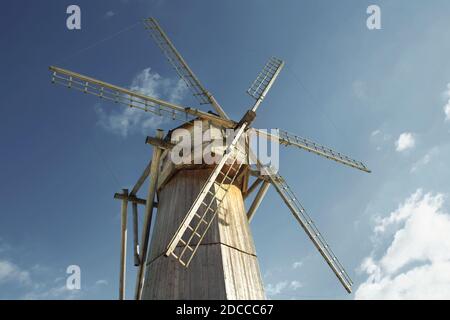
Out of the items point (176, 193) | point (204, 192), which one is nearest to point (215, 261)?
point (204, 192)

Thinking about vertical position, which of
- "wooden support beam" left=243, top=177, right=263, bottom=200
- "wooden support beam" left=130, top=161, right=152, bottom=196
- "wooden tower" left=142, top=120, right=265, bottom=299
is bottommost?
"wooden tower" left=142, top=120, right=265, bottom=299

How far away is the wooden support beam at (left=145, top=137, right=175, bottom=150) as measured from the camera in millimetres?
11234

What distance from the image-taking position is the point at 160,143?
37.4 ft

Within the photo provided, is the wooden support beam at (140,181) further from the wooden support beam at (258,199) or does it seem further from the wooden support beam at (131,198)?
the wooden support beam at (258,199)

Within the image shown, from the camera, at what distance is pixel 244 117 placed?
1208 centimetres

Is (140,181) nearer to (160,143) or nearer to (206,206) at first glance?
(160,143)

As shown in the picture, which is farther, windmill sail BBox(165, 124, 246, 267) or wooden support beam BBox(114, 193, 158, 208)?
wooden support beam BBox(114, 193, 158, 208)

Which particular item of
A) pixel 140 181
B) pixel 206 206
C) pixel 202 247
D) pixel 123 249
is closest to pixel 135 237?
pixel 123 249

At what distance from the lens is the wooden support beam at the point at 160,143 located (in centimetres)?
1123

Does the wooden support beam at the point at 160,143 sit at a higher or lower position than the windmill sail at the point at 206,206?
higher

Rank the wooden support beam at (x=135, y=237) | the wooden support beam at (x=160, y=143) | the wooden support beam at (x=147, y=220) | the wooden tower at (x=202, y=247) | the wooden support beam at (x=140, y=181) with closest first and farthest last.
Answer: the wooden tower at (x=202, y=247) < the wooden support beam at (x=147, y=220) < the wooden support beam at (x=135, y=237) < the wooden support beam at (x=160, y=143) < the wooden support beam at (x=140, y=181)

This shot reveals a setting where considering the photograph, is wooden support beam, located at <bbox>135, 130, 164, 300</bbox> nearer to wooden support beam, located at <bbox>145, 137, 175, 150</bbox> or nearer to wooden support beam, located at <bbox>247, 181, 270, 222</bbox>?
wooden support beam, located at <bbox>145, 137, 175, 150</bbox>
